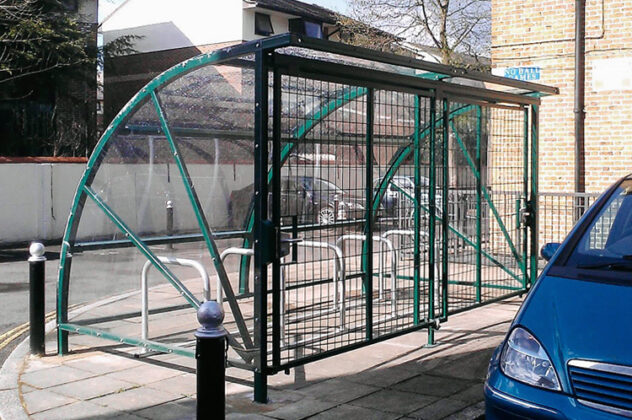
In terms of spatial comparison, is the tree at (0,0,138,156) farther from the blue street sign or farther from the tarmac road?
the blue street sign

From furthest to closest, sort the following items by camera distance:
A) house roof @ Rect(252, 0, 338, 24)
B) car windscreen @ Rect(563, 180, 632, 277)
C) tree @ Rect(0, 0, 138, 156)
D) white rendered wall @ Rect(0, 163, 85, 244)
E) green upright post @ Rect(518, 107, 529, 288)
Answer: house roof @ Rect(252, 0, 338, 24) → tree @ Rect(0, 0, 138, 156) → white rendered wall @ Rect(0, 163, 85, 244) → green upright post @ Rect(518, 107, 529, 288) → car windscreen @ Rect(563, 180, 632, 277)

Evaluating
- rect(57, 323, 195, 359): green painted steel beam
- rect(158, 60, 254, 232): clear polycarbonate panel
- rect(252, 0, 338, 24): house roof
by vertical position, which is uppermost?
rect(252, 0, 338, 24): house roof

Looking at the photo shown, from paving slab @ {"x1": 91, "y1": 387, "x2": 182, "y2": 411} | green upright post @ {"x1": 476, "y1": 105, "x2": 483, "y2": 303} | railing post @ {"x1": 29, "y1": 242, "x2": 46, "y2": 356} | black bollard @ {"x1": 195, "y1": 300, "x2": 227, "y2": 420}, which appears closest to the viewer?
black bollard @ {"x1": 195, "y1": 300, "x2": 227, "y2": 420}

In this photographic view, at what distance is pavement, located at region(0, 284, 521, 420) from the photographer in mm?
5168

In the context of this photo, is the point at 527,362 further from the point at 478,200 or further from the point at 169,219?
the point at 478,200

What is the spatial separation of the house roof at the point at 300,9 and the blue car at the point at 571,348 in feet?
94.4

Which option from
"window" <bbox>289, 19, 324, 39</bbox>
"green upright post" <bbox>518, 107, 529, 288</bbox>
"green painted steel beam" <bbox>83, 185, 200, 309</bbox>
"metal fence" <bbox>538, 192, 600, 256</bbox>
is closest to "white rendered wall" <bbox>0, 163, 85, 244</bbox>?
"metal fence" <bbox>538, 192, 600, 256</bbox>

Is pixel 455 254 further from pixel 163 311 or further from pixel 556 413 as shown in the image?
pixel 556 413

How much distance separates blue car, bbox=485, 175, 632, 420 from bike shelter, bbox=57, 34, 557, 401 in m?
1.87

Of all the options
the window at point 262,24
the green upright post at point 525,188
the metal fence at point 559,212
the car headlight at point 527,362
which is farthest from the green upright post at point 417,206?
the window at point 262,24

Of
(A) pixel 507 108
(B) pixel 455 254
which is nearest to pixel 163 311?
(B) pixel 455 254

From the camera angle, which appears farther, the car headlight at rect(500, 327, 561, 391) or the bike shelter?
the bike shelter

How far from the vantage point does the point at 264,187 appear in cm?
514

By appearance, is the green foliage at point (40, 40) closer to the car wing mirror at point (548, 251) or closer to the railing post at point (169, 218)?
the railing post at point (169, 218)
